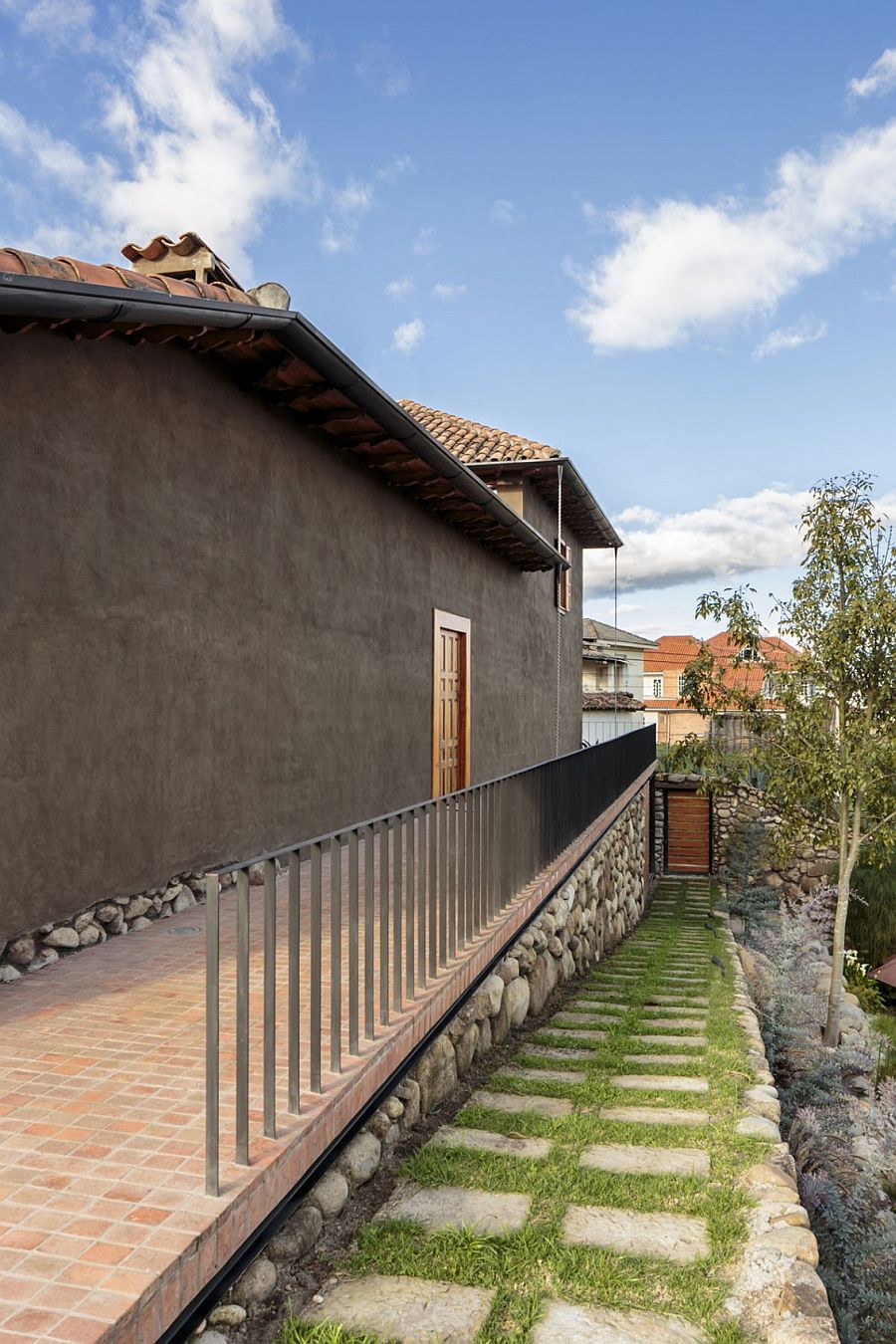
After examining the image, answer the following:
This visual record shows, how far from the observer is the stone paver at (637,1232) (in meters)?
3.36

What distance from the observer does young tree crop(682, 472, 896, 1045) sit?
39.5 ft

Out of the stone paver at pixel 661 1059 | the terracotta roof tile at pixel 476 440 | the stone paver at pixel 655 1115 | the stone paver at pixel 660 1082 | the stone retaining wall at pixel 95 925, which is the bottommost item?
the stone paver at pixel 661 1059

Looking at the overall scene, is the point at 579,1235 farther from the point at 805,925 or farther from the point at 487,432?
the point at 805,925

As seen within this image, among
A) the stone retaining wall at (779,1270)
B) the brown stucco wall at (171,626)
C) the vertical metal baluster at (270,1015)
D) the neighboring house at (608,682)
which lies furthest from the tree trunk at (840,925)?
the vertical metal baluster at (270,1015)

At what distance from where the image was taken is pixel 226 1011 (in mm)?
3877

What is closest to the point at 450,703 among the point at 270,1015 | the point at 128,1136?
the point at 270,1015

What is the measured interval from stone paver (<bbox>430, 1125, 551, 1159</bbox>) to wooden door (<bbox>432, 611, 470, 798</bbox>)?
5.55m

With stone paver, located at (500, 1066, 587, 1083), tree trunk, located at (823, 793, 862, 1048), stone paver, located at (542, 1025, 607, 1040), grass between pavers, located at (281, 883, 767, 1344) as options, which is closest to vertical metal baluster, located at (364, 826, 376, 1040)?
grass between pavers, located at (281, 883, 767, 1344)

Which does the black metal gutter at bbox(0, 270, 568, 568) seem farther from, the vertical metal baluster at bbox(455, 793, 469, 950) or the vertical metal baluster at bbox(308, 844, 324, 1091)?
the vertical metal baluster at bbox(455, 793, 469, 950)

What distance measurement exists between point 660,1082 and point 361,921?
2.08 metres

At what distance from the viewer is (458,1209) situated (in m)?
3.60

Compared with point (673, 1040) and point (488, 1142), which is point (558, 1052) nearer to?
point (673, 1040)

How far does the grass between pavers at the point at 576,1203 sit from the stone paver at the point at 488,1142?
61 millimetres

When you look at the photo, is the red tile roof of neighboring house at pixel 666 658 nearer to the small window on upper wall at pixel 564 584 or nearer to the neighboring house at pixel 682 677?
the neighboring house at pixel 682 677
